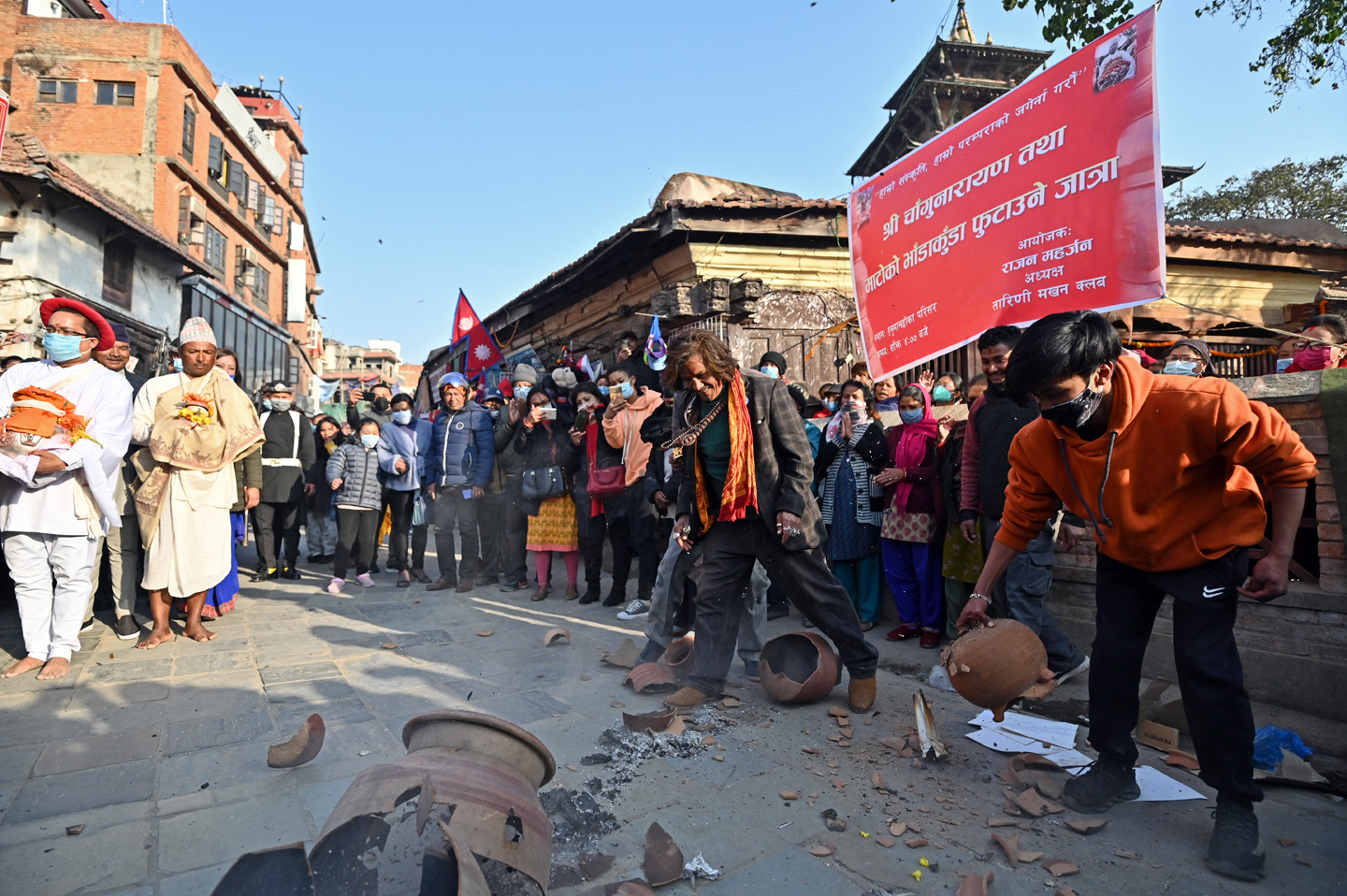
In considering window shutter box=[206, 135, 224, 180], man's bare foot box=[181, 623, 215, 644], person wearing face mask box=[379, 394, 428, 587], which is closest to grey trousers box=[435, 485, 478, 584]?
person wearing face mask box=[379, 394, 428, 587]

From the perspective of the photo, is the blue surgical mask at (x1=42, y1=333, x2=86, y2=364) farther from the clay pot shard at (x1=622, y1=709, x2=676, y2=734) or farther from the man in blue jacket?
the clay pot shard at (x1=622, y1=709, x2=676, y2=734)

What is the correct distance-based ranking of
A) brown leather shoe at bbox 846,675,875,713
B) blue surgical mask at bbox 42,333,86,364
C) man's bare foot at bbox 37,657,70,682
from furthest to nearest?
1. blue surgical mask at bbox 42,333,86,364
2. man's bare foot at bbox 37,657,70,682
3. brown leather shoe at bbox 846,675,875,713

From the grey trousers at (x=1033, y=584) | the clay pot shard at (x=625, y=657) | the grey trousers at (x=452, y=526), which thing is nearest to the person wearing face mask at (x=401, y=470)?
the grey trousers at (x=452, y=526)

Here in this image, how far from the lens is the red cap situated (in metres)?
4.27

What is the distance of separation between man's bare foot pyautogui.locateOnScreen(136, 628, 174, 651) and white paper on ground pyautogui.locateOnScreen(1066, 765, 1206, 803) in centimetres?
540

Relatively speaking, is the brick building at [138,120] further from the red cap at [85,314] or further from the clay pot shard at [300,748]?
the clay pot shard at [300,748]

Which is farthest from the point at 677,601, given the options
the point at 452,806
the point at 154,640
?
the point at 154,640

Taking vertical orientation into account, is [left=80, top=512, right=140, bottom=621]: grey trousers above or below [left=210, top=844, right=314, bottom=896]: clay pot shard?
above

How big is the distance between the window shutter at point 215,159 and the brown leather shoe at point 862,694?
31.9m

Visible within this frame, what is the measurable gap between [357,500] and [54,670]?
11.0 ft

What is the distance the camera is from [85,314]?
4402mm

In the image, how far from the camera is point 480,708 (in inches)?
147

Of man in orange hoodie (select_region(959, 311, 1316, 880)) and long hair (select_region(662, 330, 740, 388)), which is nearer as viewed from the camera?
man in orange hoodie (select_region(959, 311, 1316, 880))

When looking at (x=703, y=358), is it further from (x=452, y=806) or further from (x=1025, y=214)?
(x=1025, y=214)
